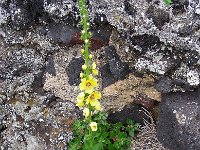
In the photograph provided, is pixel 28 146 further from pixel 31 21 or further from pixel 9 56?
pixel 31 21

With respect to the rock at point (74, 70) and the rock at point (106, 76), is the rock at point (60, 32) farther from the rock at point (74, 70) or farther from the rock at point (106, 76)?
the rock at point (106, 76)

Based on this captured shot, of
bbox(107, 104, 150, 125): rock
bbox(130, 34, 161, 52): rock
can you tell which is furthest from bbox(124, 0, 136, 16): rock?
bbox(107, 104, 150, 125): rock

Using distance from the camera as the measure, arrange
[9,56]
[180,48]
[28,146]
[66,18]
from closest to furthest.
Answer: [180,48], [66,18], [9,56], [28,146]

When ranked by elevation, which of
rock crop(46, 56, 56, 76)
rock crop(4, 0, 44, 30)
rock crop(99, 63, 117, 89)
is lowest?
rock crop(99, 63, 117, 89)

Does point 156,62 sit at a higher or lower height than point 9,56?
lower

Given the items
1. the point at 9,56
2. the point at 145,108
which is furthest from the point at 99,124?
the point at 9,56

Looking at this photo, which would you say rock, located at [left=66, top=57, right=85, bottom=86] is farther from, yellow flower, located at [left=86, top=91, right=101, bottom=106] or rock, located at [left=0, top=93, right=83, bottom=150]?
yellow flower, located at [left=86, top=91, right=101, bottom=106]
